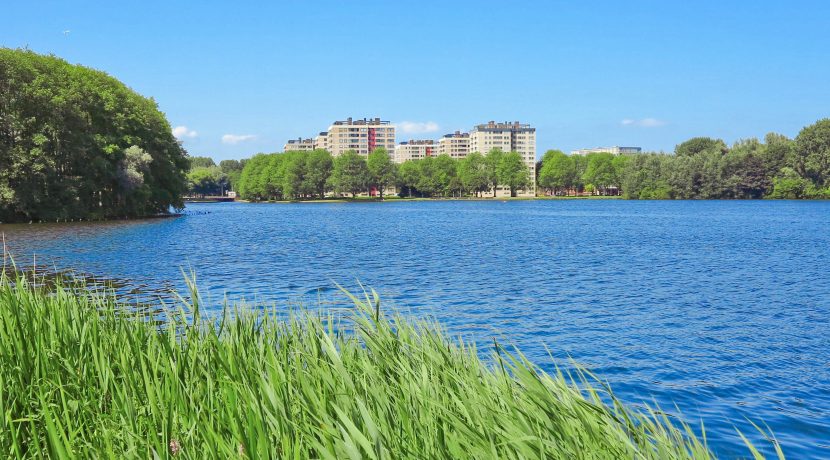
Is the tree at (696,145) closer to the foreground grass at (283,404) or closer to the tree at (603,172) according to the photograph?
the tree at (603,172)

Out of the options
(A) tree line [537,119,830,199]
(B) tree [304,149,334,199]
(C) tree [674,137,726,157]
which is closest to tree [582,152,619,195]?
(C) tree [674,137,726,157]

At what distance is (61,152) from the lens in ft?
201

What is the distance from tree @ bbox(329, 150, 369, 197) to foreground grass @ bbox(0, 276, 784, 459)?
17960cm

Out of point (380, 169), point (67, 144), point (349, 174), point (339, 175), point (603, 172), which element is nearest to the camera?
point (67, 144)

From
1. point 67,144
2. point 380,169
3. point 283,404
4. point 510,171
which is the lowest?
point 283,404

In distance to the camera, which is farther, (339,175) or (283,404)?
→ (339,175)

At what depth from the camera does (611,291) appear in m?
24.2

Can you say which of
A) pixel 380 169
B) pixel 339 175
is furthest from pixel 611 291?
pixel 380 169

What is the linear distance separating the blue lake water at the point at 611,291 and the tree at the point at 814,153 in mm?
104488

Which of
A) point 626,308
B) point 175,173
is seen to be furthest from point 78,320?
point 175,173

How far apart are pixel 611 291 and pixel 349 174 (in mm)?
164948

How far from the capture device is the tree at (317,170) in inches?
7426

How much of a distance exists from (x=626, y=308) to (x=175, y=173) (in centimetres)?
7306

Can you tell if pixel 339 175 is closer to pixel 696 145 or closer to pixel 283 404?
pixel 696 145
